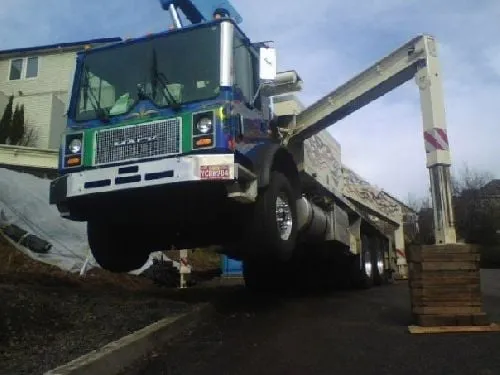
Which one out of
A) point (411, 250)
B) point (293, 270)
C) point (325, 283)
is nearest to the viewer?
point (411, 250)

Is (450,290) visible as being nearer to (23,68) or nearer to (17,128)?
(17,128)

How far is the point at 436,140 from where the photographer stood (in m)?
6.91

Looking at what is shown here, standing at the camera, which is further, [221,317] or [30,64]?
[30,64]

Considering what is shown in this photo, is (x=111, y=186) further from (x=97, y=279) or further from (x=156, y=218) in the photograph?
(x=97, y=279)

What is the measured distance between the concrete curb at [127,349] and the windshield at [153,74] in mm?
2475

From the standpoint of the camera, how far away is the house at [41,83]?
2680 cm

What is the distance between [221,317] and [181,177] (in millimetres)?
2300

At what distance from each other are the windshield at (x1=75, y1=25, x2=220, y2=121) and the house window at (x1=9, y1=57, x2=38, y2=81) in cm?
2396

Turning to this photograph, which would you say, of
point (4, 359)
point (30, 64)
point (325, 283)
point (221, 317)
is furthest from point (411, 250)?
point (30, 64)

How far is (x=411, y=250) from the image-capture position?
616cm

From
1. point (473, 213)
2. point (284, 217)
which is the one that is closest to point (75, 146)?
point (284, 217)

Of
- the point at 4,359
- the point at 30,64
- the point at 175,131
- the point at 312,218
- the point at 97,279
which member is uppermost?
the point at 30,64

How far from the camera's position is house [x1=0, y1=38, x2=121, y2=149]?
87.9 feet

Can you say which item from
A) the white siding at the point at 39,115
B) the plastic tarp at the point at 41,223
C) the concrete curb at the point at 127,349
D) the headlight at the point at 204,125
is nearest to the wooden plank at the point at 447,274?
the concrete curb at the point at 127,349
